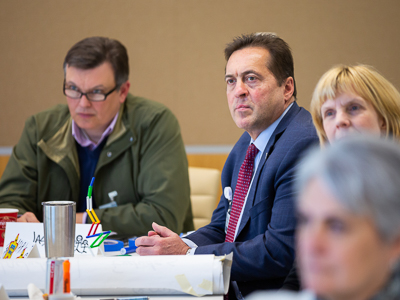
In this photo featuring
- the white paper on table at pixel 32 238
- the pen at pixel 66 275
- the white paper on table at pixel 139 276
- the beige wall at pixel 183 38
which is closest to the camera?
the pen at pixel 66 275

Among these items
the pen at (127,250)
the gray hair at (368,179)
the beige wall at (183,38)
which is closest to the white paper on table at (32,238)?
the pen at (127,250)

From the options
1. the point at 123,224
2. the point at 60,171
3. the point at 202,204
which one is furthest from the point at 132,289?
the point at 202,204

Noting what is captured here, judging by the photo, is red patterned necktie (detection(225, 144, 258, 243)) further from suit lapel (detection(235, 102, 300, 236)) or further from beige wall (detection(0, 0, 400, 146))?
beige wall (detection(0, 0, 400, 146))

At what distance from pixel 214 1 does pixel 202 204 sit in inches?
76.7

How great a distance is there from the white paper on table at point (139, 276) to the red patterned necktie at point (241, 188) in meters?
0.48

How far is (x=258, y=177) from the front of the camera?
56.1 inches

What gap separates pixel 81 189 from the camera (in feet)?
7.50

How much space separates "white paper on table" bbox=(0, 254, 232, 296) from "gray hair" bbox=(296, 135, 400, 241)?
0.64 m

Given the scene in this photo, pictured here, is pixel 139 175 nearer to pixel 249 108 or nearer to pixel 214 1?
pixel 249 108

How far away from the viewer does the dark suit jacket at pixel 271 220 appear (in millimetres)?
1229

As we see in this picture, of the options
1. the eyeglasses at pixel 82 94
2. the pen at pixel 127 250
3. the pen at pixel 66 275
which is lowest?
the pen at pixel 127 250

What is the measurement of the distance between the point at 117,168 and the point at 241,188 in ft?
3.04

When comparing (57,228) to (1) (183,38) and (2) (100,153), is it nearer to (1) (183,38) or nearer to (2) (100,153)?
(2) (100,153)

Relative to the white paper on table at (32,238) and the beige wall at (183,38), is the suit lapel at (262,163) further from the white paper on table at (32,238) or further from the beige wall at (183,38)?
the beige wall at (183,38)
